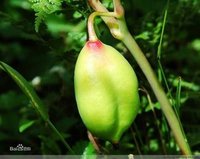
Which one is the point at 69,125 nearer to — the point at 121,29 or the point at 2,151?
the point at 2,151

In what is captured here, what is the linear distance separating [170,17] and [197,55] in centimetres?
68

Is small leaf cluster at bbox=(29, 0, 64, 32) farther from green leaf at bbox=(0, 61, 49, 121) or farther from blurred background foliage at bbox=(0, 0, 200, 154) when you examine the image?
green leaf at bbox=(0, 61, 49, 121)

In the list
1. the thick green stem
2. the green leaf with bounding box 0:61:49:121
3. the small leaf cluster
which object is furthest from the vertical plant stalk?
the green leaf with bounding box 0:61:49:121

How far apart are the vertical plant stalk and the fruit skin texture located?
0.06 m

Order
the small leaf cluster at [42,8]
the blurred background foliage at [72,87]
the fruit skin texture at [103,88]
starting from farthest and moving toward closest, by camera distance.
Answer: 1. the blurred background foliage at [72,87]
2. the small leaf cluster at [42,8]
3. the fruit skin texture at [103,88]

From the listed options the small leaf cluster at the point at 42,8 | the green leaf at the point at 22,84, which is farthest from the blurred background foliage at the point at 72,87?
the green leaf at the point at 22,84

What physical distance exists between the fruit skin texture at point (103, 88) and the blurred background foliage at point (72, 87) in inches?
7.9

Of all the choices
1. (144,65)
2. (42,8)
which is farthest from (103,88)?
(42,8)

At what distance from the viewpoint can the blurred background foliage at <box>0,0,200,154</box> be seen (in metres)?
1.62

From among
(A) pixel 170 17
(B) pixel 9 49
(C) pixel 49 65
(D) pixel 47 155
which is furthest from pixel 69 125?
(B) pixel 9 49

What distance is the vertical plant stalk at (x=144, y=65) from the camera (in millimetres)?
1133

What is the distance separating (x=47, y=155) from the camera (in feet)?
5.47

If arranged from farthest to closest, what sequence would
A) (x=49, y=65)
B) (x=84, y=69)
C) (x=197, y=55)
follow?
(x=49, y=65) → (x=197, y=55) → (x=84, y=69)

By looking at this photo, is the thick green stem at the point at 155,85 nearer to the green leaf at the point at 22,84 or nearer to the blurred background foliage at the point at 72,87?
the blurred background foliage at the point at 72,87
